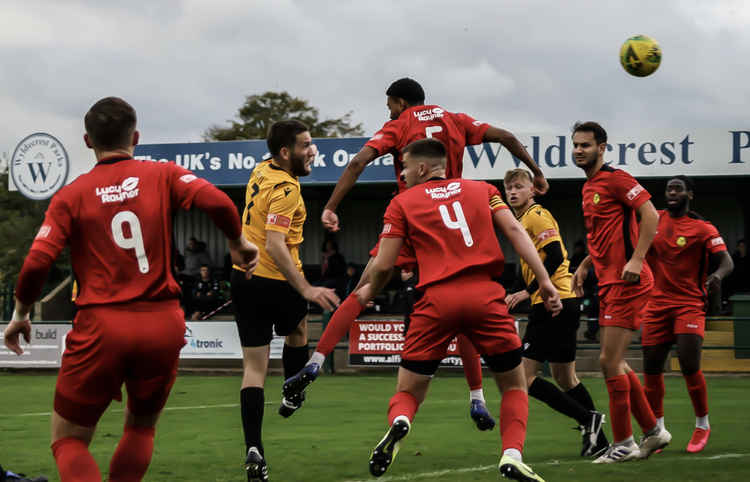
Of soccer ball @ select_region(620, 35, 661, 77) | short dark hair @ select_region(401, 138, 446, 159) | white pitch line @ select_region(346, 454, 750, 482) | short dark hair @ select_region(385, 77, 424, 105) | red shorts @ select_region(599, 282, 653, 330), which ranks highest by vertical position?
soccer ball @ select_region(620, 35, 661, 77)

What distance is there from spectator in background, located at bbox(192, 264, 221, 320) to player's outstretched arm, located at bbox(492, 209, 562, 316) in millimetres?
16728

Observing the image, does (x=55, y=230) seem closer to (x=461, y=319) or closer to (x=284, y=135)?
(x=461, y=319)

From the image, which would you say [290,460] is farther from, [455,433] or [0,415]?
[0,415]

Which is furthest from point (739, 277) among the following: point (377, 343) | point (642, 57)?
point (642, 57)

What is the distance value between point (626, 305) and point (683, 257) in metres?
1.40

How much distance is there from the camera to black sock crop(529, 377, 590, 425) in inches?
318

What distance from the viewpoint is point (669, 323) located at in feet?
28.1

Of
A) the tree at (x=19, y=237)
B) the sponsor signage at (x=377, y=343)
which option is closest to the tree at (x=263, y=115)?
Answer: the tree at (x=19, y=237)

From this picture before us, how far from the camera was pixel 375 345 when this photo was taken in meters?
19.4

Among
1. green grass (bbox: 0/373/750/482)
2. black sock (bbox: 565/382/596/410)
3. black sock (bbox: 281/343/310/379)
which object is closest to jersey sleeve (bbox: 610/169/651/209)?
black sock (bbox: 565/382/596/410)

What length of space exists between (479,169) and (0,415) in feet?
41.1

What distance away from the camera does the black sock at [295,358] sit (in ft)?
23.9

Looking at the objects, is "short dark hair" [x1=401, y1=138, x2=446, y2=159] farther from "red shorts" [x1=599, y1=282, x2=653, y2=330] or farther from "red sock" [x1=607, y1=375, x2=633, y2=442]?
"red sock" [x1=607, y1=375, x2=633, y2=442]

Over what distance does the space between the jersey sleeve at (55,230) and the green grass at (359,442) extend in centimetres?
291
